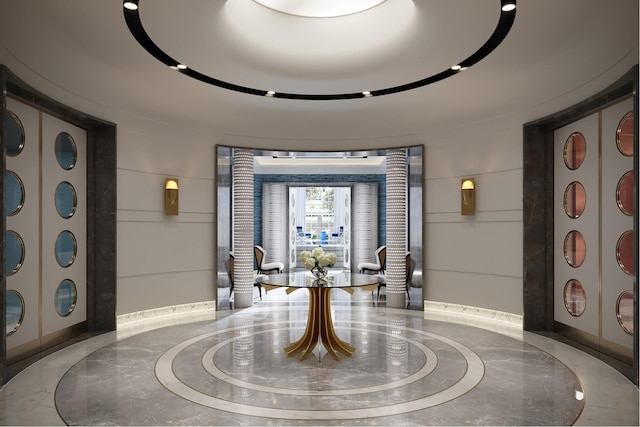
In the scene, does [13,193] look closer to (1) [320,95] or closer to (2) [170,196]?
(2) [170,196]

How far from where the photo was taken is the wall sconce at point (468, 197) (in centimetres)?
735

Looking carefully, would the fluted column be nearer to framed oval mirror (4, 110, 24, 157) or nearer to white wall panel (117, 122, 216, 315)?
white wall panel (117, 122, 216, 315)

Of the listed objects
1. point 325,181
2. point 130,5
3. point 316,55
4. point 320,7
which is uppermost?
point 320,7

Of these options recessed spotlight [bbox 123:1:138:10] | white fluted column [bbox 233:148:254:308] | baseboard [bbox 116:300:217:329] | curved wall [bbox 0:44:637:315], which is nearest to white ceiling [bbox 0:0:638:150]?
recessed spotlight [bbox 123:1:138:10]

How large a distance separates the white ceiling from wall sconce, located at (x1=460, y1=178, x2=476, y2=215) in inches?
42.4

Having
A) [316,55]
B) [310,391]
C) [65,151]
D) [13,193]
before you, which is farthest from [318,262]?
[65,151]

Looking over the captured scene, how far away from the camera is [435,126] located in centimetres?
779

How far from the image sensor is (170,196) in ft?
24.2

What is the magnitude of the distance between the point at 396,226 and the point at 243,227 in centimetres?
298

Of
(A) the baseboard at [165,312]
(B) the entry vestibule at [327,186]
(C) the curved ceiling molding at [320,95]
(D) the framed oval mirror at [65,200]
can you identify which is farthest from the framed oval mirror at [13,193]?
(B) the entry vestibule at [327,186]

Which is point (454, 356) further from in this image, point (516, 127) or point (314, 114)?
point (314, 114)

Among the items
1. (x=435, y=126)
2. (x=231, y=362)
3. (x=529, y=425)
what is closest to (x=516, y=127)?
(x=435, y=126)

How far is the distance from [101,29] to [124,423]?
358 centimetres

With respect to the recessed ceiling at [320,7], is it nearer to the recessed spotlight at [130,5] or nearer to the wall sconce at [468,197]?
the recessed spotlight at [130,5]
